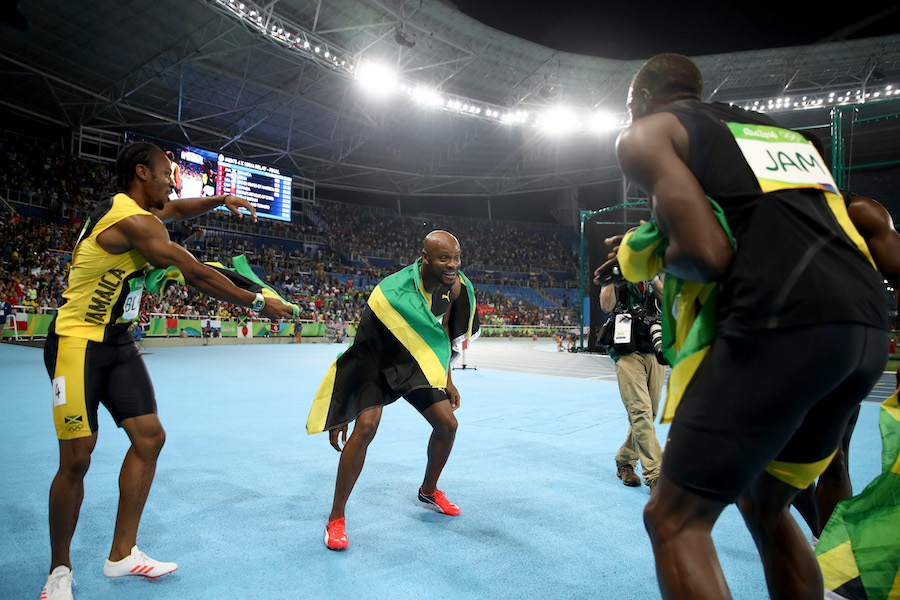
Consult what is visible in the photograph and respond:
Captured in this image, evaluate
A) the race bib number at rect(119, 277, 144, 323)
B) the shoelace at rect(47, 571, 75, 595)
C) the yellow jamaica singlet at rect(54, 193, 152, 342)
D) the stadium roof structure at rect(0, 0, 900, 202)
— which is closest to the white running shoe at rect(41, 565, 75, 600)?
the shoelace at rect(47, 571, 75, 595)

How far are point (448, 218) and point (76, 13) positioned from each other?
94.9ft

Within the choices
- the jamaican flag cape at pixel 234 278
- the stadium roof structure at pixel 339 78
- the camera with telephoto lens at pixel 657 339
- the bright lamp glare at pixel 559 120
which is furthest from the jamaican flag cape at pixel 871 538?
the bright lamp glare at pixel 559 120

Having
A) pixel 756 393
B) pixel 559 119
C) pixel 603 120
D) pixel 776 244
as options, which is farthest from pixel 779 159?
pixel 603 120

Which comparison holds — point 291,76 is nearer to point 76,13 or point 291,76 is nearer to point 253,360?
point 76,13

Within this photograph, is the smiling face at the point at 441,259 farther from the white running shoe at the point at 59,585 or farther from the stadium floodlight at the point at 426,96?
the stadium floodlight at the point at 426,96

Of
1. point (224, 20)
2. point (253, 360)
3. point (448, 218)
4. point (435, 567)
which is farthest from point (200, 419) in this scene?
point (448, 218)

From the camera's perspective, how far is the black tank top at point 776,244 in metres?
1.29

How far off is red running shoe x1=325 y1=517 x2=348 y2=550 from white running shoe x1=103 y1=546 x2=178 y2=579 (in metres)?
0.76

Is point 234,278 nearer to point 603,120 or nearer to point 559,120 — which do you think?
point 559,120

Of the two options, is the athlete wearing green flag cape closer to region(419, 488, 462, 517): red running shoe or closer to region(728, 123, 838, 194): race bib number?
region(419, 488, 462, 517): red running shoe

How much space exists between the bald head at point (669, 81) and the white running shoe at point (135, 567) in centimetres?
278

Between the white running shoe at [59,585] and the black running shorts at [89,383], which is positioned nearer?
the white running shoe at [59,585]

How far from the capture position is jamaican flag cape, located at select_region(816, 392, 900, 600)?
176 cm

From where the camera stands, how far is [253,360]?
49.0ft
